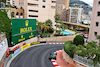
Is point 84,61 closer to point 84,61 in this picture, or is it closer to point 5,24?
point 84,61

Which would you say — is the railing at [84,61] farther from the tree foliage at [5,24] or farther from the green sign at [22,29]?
the tree foliage at [5,24]

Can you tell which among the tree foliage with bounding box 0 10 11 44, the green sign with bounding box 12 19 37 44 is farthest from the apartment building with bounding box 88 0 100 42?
the tree foliage with bounding box 0 10 11 44

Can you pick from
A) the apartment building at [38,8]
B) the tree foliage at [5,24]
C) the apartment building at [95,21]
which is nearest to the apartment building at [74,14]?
the apartment building at [38,8]

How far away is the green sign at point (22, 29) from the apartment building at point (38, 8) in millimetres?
17721

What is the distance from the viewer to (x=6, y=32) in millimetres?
27047

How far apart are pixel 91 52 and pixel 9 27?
23861 mm

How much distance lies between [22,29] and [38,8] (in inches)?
1092

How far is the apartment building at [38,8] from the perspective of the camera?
54328 mm

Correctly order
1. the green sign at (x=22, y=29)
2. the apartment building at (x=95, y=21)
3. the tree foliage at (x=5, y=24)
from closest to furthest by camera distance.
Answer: the tree foliage at (x=5, y=24) < the apartment building at (x=95, y=21) < the green sign at (x=22, y=29)

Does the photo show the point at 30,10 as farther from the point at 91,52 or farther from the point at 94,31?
the point at 91,52

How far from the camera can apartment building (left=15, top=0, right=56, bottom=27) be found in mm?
54328

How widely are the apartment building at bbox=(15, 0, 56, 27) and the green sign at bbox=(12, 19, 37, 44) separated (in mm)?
17721

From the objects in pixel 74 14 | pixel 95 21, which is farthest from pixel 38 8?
pixel 74 14

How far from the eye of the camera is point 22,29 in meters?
32.8
